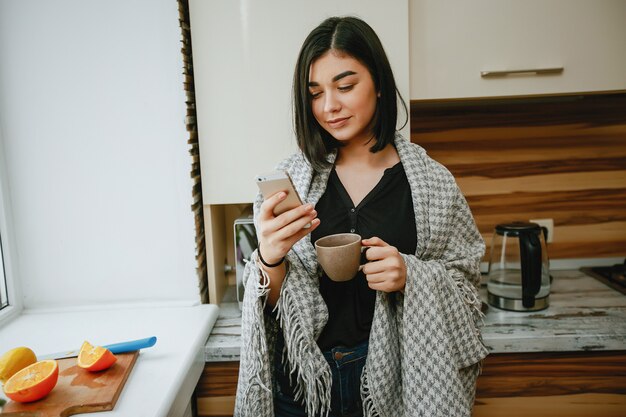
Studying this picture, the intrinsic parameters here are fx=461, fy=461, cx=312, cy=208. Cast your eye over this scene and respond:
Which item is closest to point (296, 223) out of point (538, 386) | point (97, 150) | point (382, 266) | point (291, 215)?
point (291, 215)

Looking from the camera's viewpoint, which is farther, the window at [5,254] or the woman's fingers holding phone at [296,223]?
the window at [5,254]

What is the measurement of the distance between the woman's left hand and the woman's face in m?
0.25

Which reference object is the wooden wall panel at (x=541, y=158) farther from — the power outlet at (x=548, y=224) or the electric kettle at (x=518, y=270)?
the electric kettle at (x=518, y=270)

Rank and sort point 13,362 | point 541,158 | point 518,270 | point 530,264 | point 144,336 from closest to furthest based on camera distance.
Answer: point 13,362 → point 144,336 → point 530,264 → point 518,270 → point 541,158

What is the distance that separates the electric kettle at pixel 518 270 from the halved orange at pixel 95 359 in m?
1.07

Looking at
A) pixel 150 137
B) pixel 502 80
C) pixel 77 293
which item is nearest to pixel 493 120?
pixel 502 80

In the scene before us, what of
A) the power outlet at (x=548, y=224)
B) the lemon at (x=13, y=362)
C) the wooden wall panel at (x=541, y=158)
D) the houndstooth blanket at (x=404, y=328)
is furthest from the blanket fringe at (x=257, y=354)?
the power outlet at (x=548, y=224)

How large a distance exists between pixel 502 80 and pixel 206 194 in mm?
911

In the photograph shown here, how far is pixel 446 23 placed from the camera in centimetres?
130

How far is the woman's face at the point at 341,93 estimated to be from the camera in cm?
93

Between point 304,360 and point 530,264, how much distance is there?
733 millimetres

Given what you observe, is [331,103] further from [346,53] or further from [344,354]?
[344,354]

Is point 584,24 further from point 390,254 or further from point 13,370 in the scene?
point 13,370

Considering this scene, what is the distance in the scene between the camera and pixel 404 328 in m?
0.94
